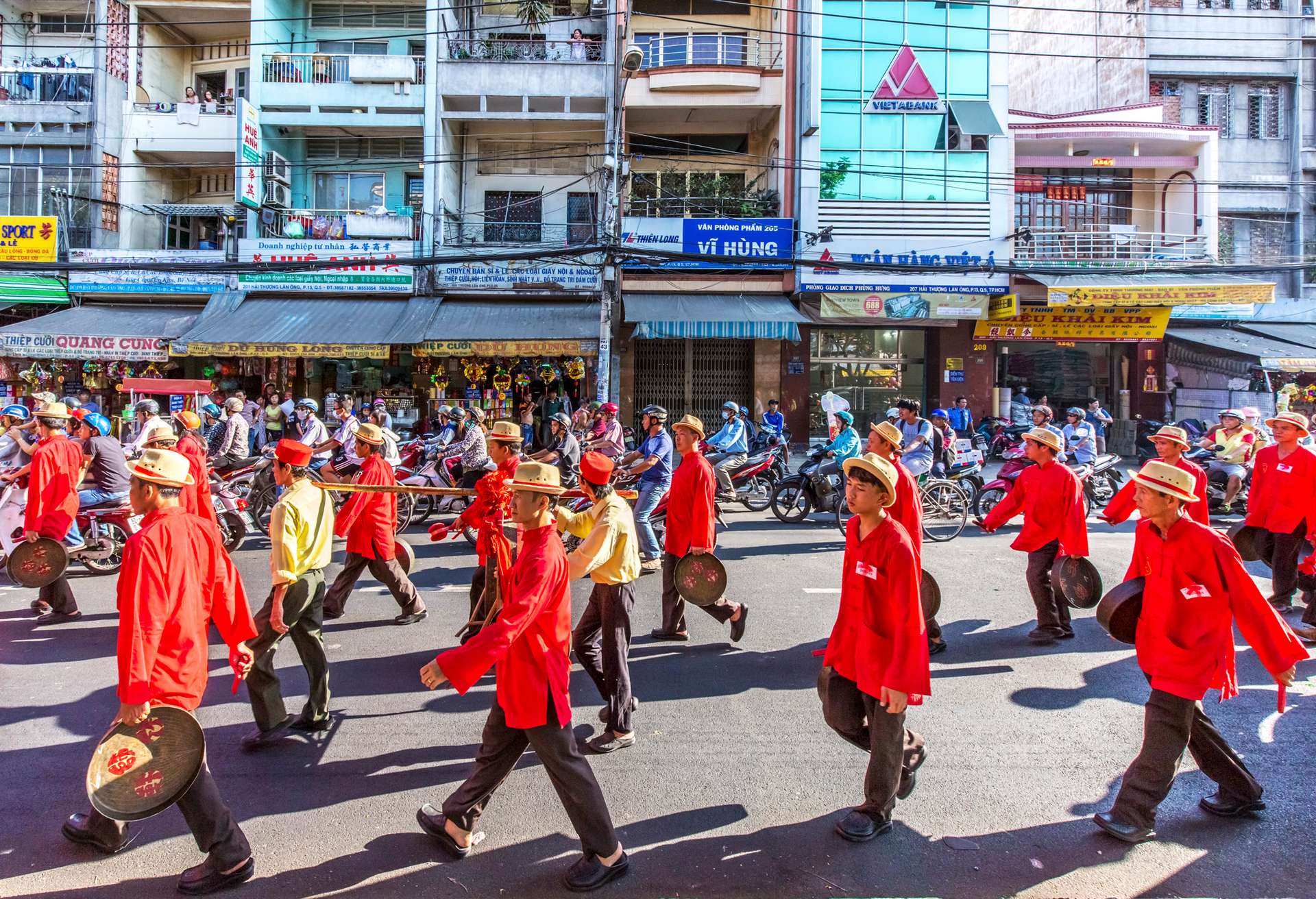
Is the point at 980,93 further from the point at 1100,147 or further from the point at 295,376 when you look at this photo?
the point at 295,376

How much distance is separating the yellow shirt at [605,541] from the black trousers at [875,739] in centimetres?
146

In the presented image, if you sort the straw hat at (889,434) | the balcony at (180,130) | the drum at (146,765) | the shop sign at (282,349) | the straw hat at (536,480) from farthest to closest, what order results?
the balcony at (180,130)
the shop sign at (282,349)
the straw hat at (889,434)
the straw hat at (536,480)
the drum at (146,765)

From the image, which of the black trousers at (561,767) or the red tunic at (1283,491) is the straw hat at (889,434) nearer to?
the red tunic at (1283,491)

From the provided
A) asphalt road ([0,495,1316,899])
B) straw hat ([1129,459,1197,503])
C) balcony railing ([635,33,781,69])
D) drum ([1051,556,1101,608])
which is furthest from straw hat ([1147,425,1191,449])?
balcony railing ([635,33,781,69])

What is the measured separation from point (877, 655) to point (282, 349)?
613 inches

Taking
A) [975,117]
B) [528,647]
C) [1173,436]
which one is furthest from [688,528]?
[975,117]

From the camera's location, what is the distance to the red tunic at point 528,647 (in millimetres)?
3344

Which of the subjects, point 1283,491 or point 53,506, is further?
point 53,506

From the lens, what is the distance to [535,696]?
352 centimetres

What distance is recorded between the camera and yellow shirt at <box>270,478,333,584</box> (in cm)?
492

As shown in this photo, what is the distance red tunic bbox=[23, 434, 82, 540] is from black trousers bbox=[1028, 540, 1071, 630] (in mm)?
7749

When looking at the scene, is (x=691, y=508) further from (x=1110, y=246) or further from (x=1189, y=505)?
(x=1110, y=246)

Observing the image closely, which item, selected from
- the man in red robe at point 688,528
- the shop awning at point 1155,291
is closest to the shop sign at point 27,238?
the man in red robe at point 688,528

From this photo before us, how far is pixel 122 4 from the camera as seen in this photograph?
1972 cm
